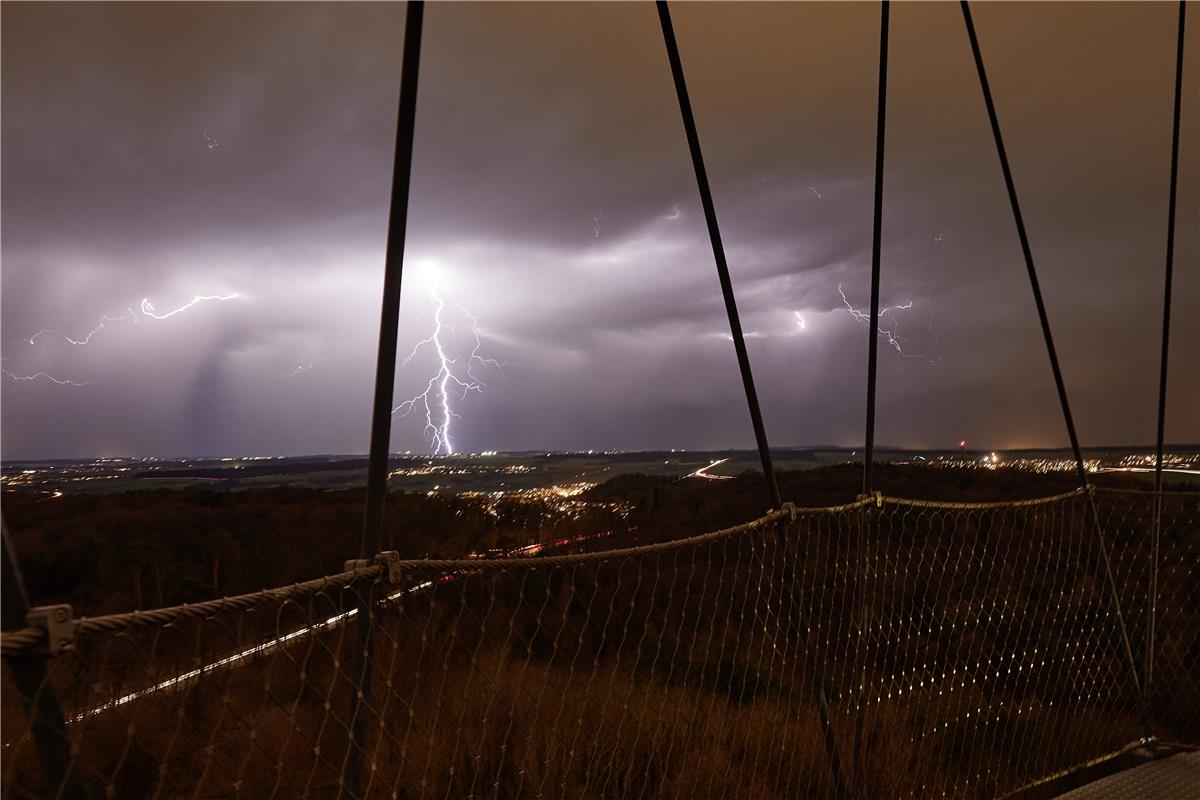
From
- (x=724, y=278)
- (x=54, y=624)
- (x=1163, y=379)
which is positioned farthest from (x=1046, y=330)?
(x=54, y=624)

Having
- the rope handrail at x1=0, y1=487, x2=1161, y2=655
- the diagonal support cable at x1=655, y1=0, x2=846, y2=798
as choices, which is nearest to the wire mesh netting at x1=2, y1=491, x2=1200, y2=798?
the rope handrail at x1=0, y1=487, x2=1161, y2=655

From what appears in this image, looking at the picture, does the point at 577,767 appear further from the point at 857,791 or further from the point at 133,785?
the point at 133,785

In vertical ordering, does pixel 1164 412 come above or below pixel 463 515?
above

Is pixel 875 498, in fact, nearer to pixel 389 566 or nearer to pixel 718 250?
pixel 718 250

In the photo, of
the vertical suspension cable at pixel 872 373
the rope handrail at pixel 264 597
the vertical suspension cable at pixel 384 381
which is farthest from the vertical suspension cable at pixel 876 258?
the vertical suspension cable at pixel 384 381


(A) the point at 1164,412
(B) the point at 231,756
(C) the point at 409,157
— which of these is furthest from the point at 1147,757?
(B) the point at 231,756

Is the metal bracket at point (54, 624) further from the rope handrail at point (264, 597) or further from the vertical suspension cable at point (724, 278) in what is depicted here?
the vertical suspension cable at point (724, 278)

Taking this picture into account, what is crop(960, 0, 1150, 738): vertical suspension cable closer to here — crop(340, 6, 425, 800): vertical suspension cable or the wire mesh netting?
the wire mesh netting
